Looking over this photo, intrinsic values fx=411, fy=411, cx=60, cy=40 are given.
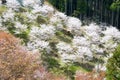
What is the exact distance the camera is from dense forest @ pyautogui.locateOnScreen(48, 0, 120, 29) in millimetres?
93688

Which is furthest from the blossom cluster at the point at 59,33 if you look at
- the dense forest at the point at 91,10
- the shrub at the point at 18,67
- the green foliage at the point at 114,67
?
the green foliage at the point at 114,67

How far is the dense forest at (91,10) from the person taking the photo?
9369 cm

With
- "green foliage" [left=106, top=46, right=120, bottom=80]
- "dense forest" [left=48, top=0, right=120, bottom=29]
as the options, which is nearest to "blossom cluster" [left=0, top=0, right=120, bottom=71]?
"dense forest" [left=48, top=0, right=120, bottom=29]

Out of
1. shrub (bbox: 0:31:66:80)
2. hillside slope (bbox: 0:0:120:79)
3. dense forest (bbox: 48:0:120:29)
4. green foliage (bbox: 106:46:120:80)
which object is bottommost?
dense forest (bbox: 48:0:120:29)

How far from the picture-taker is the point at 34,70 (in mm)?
41594

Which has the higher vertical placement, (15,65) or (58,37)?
(15,65)

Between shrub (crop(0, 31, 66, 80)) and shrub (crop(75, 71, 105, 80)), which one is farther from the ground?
shrub (crop(0, 31, 66, 80))

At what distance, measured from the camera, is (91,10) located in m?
98.7

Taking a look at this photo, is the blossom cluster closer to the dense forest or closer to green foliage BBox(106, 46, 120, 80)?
the dense forest

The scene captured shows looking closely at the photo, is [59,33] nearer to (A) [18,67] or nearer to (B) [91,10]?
(B) [91,10]

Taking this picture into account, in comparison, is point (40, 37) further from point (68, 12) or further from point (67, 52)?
point (68, 12)

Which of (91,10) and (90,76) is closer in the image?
(90,76)

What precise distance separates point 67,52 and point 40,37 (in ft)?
17.7

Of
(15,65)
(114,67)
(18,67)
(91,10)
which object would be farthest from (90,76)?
(91,10)
